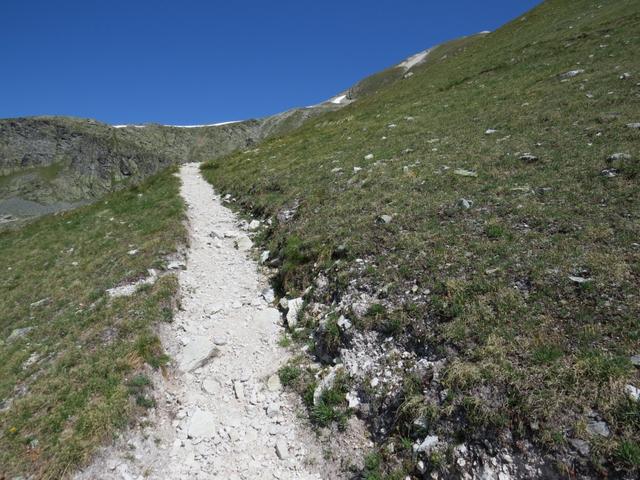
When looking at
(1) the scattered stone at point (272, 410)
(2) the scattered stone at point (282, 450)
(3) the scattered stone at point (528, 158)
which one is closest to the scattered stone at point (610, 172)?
(3) the scattered stone at point (528, 158)

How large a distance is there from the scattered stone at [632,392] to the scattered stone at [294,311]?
8.07 metres

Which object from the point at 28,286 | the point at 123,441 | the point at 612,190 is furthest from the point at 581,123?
the point at 28,286

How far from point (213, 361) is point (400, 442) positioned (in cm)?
577

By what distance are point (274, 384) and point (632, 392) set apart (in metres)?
7.48

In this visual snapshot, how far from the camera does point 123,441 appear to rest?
802cm

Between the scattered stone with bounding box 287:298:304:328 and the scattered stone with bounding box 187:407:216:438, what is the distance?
3.59 meters

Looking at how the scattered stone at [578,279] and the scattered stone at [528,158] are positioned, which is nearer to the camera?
the scattered stone at [578,279]

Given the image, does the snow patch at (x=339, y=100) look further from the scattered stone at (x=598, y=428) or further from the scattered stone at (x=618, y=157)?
the scattered stone at (x=598, y=428)

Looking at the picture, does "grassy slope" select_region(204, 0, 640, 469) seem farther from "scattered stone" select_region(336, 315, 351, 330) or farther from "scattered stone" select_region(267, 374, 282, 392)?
"scattered stone" select_region(267, 374, 282, 392)

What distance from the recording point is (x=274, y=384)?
9641 mm

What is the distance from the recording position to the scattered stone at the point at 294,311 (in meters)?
11.6

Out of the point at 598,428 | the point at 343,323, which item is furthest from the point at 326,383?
the point at 598,428

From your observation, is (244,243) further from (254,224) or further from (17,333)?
A: (17,333)

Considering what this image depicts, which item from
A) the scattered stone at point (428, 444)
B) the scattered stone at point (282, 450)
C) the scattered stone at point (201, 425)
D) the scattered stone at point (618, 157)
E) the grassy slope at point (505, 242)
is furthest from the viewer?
the scattered stone at point (618, 157)
